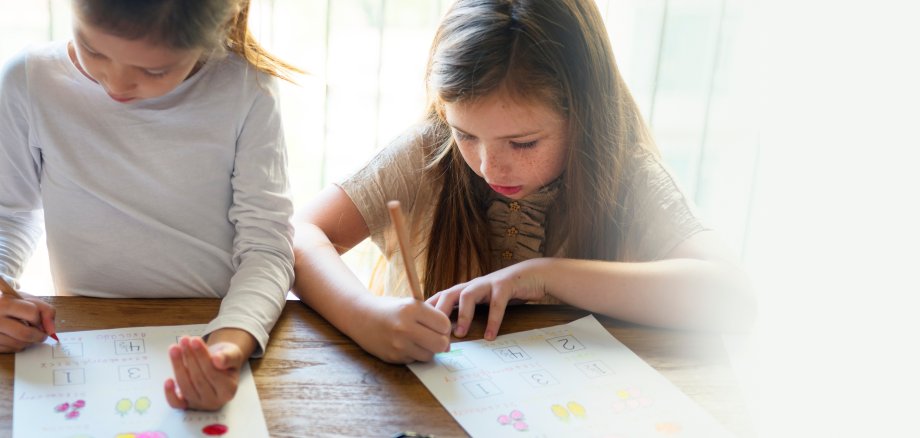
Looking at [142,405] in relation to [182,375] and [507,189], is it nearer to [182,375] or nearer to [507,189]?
[182,375]

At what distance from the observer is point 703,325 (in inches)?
38.3

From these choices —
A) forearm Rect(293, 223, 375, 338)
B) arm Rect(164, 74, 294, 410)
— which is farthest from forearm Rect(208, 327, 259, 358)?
forearm Rect(293, 223, 375, 338)

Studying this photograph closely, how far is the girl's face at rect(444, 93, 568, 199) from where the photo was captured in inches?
38.3

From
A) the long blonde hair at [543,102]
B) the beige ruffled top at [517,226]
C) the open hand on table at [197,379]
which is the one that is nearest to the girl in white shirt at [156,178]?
the open hand on table at [197,379]

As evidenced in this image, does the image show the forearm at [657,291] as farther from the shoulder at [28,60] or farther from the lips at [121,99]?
the shoulder at [28,60]

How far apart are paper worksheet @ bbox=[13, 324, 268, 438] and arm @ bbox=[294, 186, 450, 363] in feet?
0.42

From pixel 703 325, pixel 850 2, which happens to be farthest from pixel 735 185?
pixel 703 325

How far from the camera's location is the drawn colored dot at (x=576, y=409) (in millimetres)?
752

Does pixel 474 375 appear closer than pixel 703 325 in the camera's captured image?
Yes

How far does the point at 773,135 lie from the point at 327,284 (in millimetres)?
1326

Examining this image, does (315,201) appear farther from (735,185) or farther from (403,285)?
(735,185)

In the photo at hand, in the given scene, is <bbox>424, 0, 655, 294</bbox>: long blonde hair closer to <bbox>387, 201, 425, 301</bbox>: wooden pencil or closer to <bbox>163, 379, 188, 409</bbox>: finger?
<bbox>387, 201, 425, 301</bbox>: wooden pencil

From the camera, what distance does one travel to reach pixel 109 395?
28.0 inches

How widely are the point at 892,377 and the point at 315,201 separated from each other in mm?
719
